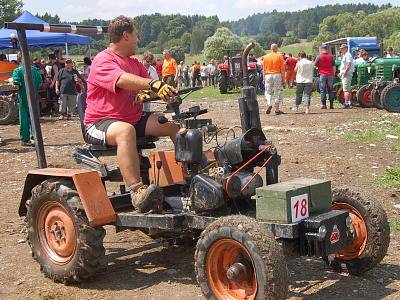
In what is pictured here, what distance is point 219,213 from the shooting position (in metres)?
4.25

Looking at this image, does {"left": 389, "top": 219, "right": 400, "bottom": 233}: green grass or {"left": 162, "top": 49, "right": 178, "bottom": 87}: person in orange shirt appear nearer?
{"left": 389, "top": 219, "right": 400, "bottom": 233}: green grass

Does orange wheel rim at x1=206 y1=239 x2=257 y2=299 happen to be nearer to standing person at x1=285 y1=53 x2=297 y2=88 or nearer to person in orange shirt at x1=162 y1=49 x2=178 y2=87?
person in orange shirt at x1=162 y1=49 x2=178 y2=87

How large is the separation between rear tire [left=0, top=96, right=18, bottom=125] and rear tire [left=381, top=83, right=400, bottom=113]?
31.8 feet

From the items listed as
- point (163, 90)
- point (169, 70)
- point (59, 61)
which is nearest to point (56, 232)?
point (163, 90)

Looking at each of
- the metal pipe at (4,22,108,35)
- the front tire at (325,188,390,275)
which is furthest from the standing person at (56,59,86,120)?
the front tire at (325,188,390,275)

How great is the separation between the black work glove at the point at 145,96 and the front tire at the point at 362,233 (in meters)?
1.57

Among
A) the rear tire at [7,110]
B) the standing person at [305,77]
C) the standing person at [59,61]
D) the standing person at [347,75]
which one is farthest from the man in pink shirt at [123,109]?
the standing person at [59,61]

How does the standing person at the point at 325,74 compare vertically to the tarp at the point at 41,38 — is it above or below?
below

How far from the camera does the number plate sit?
3822 mm

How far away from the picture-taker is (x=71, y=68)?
1616 centimetres

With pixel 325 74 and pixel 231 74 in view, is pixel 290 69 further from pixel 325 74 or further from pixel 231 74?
pixel 325 74

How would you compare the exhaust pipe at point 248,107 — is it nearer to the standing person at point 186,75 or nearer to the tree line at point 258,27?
the tree line at point 258,27

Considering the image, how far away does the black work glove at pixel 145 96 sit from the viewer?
448 cm

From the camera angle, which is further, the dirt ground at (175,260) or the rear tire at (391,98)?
the rear tire at (391,98)
